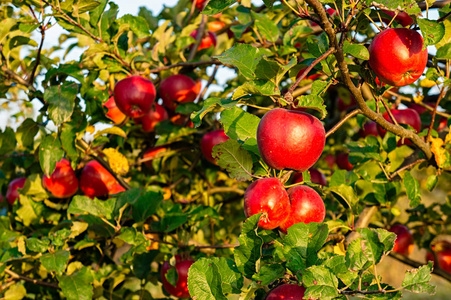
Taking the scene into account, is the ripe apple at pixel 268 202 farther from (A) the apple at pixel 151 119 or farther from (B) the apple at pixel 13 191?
(B) the apple at pixel 13 191

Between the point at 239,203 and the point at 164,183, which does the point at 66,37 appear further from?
the point at 239,203

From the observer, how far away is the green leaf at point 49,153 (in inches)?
60.0

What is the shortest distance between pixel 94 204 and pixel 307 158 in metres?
0.81

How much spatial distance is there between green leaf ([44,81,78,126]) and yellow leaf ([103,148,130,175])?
1.20ft

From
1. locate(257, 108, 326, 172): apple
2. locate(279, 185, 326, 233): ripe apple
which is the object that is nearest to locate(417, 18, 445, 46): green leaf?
locate(257, 108, 326, 172): apple

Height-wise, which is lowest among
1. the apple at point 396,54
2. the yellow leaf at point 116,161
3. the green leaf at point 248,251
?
the yellow leaf at point 116,161

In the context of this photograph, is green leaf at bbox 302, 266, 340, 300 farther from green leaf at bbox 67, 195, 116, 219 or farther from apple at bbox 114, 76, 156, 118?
A: apple at bbox 114, 76, 156, 118

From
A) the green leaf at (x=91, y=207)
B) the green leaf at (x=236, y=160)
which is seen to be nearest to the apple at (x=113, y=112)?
the green leaf at (x=91, y=207)

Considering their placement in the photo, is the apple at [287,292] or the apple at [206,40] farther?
the apple at [206,40]

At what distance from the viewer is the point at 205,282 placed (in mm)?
826

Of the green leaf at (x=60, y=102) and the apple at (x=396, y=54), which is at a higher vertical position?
the apple at (x=396, y=54)

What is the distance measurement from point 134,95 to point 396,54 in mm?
1014

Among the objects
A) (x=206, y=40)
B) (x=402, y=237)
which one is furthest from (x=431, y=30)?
(x=206, y=40)

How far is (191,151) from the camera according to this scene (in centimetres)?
208
